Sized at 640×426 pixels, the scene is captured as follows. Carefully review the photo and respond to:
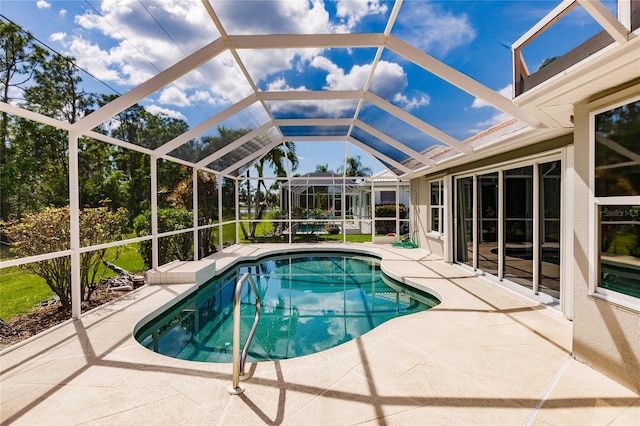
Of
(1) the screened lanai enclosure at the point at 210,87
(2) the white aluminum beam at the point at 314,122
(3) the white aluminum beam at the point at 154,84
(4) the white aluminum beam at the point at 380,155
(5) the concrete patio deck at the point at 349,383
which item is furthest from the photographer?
(4) the white aluminum beam at the point at 380,155

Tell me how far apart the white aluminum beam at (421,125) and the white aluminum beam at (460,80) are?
207 cm

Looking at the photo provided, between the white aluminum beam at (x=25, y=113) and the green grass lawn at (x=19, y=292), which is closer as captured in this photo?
the white aluminum beam at (x=25, y=113)

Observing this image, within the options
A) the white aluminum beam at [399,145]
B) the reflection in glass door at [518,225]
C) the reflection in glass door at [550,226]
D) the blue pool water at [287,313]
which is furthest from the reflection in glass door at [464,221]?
the reflection in glass door at [550,226]

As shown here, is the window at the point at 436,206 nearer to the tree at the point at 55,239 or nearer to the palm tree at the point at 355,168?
the tree at the point at 55,239

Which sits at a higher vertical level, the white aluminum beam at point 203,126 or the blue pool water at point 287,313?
the white aluminum beam at point 203,126

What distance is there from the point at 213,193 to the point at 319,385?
10399 millimetres

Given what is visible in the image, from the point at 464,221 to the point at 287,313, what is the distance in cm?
512

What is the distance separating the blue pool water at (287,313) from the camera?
14.4 ft

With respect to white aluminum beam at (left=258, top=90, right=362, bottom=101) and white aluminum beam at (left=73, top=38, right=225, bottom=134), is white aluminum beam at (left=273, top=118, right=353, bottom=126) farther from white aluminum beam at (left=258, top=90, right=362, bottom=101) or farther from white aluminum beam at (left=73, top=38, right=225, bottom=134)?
white aluminum beam at (left=73, top=38, right=225, bottom=134)

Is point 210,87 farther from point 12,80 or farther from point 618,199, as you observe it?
point 618,199

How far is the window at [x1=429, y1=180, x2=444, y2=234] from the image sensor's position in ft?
31.4

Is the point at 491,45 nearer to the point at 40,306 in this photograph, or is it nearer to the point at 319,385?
the point at 319,385

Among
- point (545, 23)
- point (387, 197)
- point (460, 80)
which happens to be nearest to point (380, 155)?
point (460, 80)

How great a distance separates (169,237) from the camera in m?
8.95
